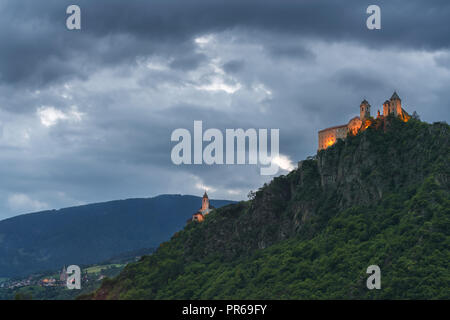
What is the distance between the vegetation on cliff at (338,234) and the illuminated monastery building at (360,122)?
128 inches

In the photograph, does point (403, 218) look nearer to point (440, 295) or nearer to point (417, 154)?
point (417, 154)

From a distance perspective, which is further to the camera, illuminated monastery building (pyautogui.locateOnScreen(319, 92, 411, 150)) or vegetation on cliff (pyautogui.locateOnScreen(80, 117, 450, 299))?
illuminated monastery building (pyautogui.locateOnScreen(319, 92, 411, 150))

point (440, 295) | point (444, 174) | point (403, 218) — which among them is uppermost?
point (444, 174)

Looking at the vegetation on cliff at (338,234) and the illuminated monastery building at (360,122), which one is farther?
the illuminated monastery building at (360,122)

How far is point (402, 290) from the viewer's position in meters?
132

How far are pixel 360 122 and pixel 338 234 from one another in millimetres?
33329

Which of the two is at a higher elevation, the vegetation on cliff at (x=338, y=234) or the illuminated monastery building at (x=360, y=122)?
the illuminated monastery building at (x=360, y=122)

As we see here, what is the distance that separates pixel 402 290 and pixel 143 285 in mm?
82990

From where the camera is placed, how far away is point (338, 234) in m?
162

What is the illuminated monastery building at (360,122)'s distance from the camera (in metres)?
169

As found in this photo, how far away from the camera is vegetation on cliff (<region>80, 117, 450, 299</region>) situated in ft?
462

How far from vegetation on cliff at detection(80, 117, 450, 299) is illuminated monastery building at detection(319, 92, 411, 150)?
3.24 meters

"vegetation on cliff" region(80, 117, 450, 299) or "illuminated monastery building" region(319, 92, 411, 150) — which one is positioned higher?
"illuminated monastery building" region(319, 92, 411, 150)

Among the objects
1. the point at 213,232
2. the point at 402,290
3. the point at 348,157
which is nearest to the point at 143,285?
the point at 213,232
